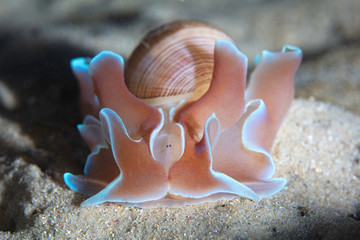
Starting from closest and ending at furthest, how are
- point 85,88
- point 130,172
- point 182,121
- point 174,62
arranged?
point 130,172 < point 182,121 < point 174,62 < point 85,88

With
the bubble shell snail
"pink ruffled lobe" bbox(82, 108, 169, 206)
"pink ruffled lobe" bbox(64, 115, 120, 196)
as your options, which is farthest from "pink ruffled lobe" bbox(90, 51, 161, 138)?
"pink ruffled lobe" bbox(64, 115, 120, 196)

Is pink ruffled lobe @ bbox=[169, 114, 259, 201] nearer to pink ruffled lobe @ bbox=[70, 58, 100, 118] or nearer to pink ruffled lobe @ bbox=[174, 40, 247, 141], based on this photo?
pink ruffled lobe @ bbox=[174, 40, 247, 141]

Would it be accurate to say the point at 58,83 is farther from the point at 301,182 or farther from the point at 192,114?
the point at 301,182

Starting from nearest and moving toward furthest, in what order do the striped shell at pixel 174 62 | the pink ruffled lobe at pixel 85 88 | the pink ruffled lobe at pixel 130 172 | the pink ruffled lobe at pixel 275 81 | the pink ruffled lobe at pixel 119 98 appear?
the pink ruffled lobe at pixel 130 172
the pink ruffled lobe at pixel 119 98
the striped shell at pixel 174 62
the pink ruffled lobe at pixel 275 81
the pink ruffled lobe at pixel 85 88

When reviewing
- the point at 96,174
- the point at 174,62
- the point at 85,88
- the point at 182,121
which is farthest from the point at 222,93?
the point at 85,88

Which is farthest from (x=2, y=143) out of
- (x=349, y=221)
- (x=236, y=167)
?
Result: (x=349, y=221)

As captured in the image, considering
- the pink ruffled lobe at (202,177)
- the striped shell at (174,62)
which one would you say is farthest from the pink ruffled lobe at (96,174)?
the striped shell at (174,62)

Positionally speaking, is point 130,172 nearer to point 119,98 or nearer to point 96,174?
point 96,174

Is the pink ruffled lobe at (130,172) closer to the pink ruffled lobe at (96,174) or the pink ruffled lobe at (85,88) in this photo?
the pink ruffled lobe at (96,174)

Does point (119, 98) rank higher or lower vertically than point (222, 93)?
lower
